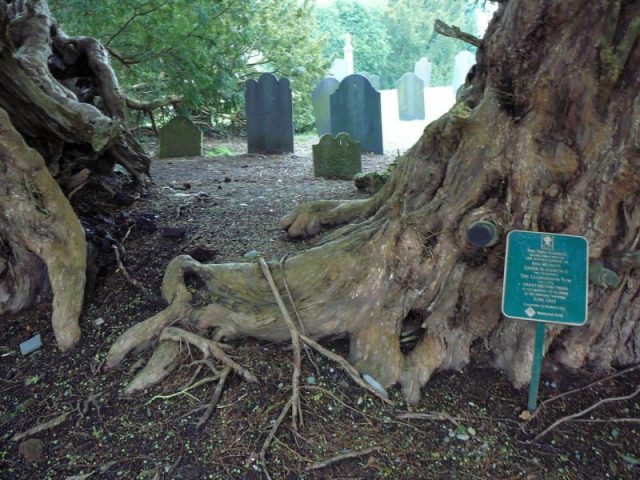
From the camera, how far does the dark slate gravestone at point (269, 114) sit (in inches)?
421

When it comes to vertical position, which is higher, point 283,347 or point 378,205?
point 378,205

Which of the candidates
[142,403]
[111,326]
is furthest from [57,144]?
[142,403]

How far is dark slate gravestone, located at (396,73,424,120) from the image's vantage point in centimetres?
1914

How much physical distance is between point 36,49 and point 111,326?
10.2 ft

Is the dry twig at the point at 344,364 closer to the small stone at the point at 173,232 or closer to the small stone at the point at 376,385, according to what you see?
the small stone at the point at 376,385

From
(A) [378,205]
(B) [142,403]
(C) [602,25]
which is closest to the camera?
(C) [602,25]

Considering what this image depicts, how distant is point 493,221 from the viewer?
290 cm

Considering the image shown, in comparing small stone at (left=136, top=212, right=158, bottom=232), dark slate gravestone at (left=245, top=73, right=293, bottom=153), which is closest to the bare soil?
small stone at (left=136, top=212, right=158, bottom=232)

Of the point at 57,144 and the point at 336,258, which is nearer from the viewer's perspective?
the point at 336,258

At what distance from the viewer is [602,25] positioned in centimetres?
269

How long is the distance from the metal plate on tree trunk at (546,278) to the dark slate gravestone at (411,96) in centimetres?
1748

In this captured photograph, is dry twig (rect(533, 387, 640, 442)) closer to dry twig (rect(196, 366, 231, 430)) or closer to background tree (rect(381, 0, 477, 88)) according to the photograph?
dry twig (rect(196, 366, 231, 430))

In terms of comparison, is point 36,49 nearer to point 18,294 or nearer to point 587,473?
point 18,294

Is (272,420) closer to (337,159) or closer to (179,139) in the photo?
(337,159)
